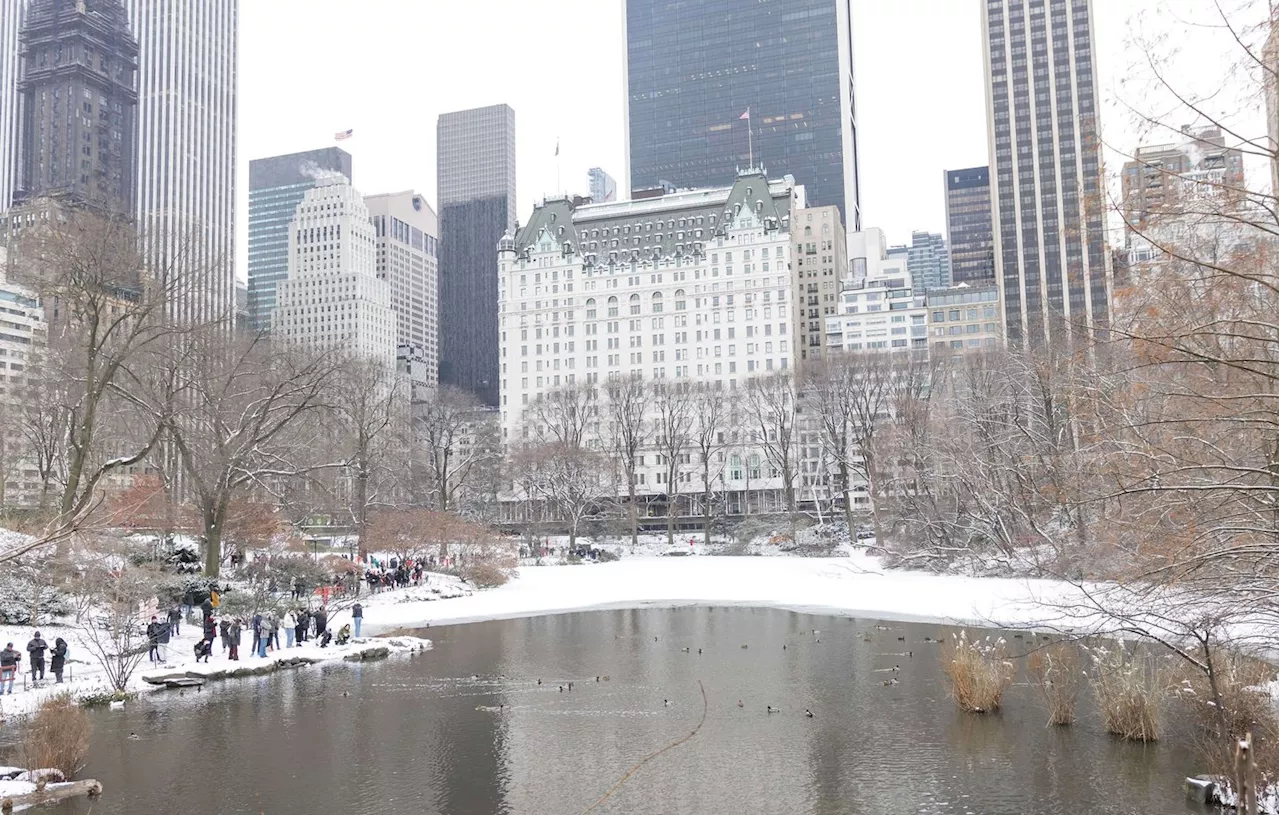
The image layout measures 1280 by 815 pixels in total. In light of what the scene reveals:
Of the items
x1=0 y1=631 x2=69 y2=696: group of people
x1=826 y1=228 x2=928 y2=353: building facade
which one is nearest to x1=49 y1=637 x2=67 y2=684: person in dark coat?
x1=0 y1=631 x2=69 y2=696: group of people

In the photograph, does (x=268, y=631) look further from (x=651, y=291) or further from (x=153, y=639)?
(x=651, y=291)

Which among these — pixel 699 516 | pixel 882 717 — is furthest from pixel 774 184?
pixel 882 717

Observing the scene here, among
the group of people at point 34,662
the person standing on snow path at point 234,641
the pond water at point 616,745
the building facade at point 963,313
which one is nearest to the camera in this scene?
the pond water at point 616,745

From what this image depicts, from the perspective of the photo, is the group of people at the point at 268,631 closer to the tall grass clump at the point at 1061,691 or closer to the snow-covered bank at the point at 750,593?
the snow-covered bank at the point at 750,593

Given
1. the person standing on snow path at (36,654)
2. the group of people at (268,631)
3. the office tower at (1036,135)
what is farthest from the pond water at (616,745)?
the office tower at (1036,135)

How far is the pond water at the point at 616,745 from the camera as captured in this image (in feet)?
54.0

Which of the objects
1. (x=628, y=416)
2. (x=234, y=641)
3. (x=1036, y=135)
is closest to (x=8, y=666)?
(x=234, y=641)

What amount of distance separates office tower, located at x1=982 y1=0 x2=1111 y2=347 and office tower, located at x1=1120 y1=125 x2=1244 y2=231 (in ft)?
533

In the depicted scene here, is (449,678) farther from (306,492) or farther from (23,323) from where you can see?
(23,323)

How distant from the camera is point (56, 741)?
711 inches

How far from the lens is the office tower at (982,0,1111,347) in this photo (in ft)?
548

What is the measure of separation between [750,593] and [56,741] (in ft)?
119

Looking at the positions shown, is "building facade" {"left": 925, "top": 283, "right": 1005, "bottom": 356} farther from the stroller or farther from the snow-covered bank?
the stroller

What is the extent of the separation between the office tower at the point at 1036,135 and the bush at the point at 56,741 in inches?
6435
